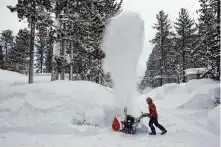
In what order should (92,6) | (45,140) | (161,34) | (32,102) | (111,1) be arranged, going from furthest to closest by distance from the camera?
(161,34), (111,1), (92,6), (32,102), (45,140)

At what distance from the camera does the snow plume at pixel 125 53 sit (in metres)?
13.3

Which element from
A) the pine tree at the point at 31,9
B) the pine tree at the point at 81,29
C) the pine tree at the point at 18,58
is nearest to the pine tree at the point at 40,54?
the pine tree at the point at 18,58

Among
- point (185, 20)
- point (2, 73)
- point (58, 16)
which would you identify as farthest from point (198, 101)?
point (2, 73)

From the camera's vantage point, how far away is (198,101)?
2103 centimetres

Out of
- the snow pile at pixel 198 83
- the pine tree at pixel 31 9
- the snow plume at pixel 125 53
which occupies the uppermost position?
the pine tree at pixel 31 9

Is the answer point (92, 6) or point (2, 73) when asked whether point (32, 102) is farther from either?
point (2, 73)

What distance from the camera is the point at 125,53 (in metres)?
14.1

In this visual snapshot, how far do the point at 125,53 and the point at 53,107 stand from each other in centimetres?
506

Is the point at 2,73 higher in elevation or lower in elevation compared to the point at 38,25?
lower

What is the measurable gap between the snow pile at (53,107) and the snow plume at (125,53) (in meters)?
1.01

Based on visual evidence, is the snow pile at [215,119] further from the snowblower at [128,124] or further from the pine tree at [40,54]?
the pine tree at [40,54]

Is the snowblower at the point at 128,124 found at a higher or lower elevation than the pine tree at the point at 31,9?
lower

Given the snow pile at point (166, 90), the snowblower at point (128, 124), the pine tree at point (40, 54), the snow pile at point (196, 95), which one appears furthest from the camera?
the pine tree at point (40, 54)

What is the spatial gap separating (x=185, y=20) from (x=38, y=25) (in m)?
29.4
